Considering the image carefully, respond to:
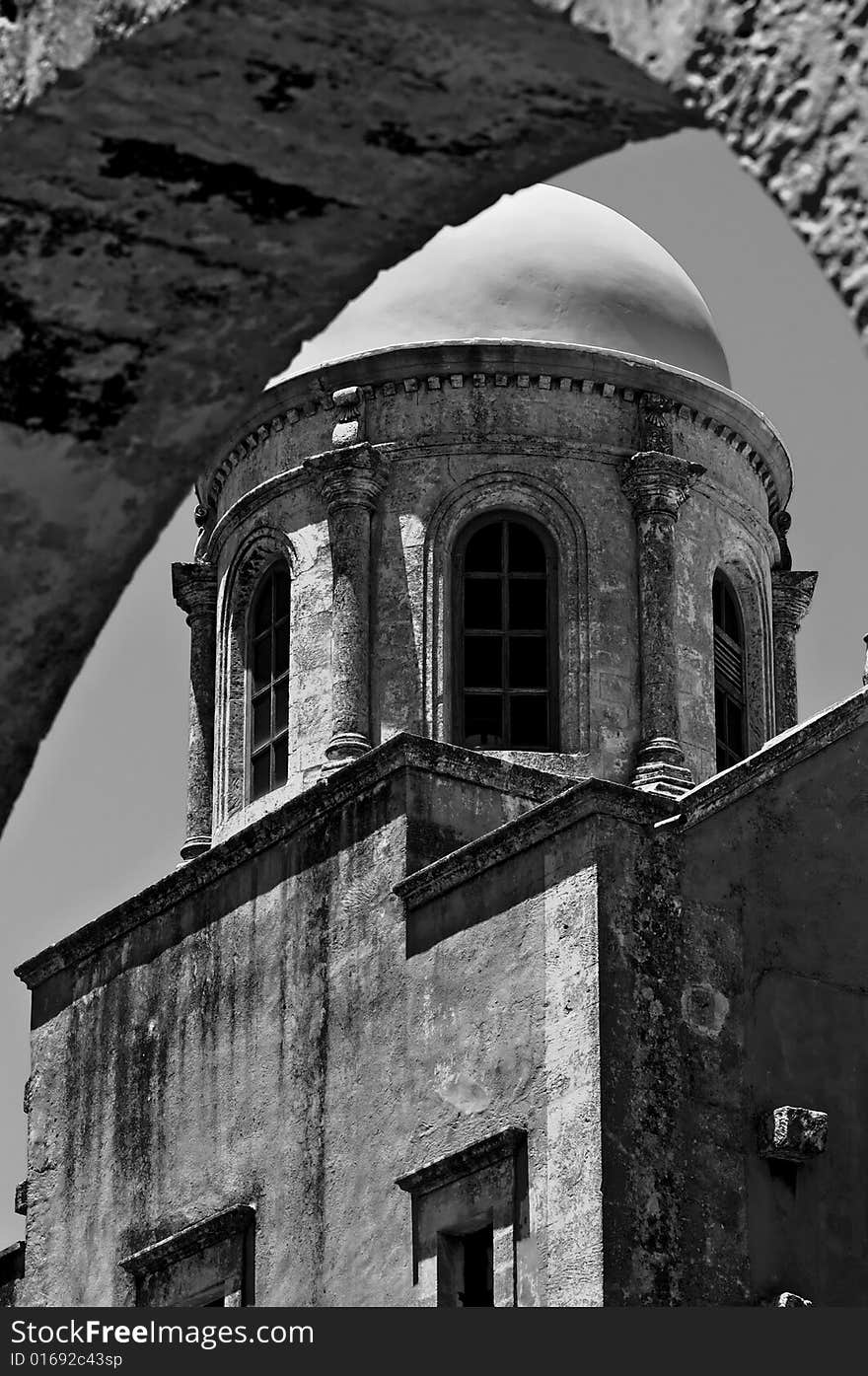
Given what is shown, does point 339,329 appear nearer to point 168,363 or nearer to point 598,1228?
point 598,1228

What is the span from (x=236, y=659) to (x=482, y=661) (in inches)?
81.5

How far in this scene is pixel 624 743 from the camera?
2106 centimetres

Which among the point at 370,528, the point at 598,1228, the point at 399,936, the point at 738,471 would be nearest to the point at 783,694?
the point at 738,471

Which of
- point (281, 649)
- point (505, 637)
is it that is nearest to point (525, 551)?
point (505, 637)

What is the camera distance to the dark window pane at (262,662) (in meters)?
22.2

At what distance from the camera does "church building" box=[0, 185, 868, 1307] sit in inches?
680

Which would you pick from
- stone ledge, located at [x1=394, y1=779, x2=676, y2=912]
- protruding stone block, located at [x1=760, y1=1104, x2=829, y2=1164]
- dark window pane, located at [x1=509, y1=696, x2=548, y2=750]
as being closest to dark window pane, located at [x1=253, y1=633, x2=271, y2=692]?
dark window pane, located at [x1=509, y1=696, x2=548, y2=750]

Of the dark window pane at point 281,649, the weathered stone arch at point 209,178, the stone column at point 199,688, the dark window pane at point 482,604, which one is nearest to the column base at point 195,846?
the stone column at point 199,688

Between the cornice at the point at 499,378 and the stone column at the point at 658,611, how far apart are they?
60 centimetres

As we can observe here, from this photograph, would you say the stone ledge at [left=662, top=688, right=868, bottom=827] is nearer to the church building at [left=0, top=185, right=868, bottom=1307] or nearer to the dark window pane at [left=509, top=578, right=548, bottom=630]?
the church building at [left=0, top=185, right=868, bottom=1307]

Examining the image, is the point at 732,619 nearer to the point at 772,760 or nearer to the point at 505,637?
the point at 505,637

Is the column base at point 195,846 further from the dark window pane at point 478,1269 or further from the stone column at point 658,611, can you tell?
the dark window pane at point 478,1269

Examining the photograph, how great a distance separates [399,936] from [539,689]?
271 centimetres

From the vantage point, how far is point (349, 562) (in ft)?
70.7
